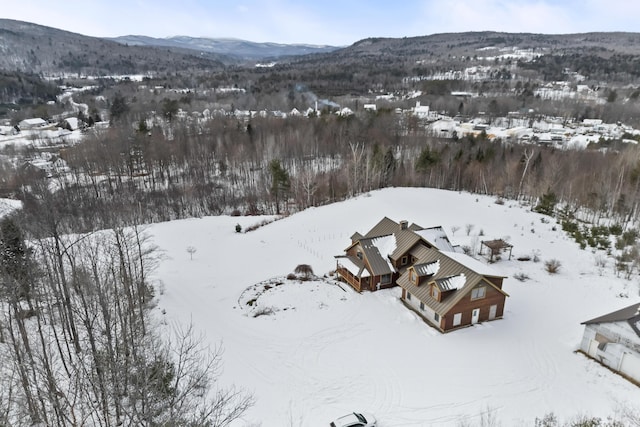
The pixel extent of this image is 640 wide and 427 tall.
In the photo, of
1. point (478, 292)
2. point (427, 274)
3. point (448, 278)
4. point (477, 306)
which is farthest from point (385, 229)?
point (477, 306)

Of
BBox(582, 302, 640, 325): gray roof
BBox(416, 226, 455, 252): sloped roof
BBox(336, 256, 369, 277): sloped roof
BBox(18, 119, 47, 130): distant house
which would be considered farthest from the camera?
BBox(18, 119, 47, 130): distant house

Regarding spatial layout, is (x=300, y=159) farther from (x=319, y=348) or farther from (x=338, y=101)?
(x=338, y=101)

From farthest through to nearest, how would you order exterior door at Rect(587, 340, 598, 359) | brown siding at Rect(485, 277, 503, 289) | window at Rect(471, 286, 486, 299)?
brown siding at Rect(485, 277, 503, 289)
window at Rect(471, 286, 486, 299)
exterior door at Rect(587, 340, 598, 359)

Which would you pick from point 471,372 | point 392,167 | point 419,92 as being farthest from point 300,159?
point 419,92

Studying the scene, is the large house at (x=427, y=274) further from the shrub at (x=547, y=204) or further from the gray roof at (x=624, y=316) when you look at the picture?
the shrub at (x=547, y=204)

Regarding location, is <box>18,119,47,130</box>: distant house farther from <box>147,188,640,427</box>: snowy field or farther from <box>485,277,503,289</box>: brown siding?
<box>485,277,503,289</box>: brown siding

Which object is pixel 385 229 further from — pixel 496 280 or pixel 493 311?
pixel 493 311

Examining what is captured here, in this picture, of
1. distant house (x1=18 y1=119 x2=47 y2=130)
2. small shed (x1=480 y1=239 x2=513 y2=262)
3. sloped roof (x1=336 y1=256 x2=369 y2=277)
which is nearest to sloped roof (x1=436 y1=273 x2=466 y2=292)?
sloped roof (x1=336 y1=256 x2=369 y2=277)
